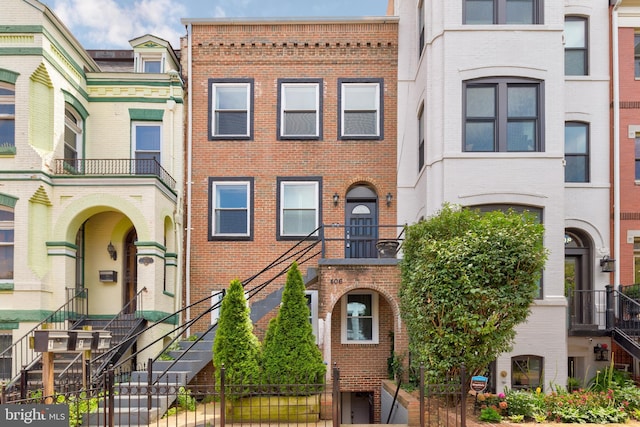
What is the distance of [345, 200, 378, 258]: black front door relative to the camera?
1548 centimetres

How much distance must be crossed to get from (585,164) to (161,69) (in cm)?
1181

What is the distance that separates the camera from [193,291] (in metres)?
15.5

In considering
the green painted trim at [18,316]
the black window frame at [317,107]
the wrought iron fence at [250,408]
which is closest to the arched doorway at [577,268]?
the wrought iron fence at [250,408]

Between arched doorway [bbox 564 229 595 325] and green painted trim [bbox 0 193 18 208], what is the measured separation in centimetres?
1344

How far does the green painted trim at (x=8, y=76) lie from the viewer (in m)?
13.3

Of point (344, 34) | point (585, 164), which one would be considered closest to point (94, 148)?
point (344, 34)

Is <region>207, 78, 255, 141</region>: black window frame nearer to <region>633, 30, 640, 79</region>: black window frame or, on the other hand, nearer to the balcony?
the balcony

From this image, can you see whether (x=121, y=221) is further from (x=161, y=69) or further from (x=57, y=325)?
(x=161, y=69)

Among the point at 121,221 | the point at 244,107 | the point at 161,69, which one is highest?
the point at 161,69

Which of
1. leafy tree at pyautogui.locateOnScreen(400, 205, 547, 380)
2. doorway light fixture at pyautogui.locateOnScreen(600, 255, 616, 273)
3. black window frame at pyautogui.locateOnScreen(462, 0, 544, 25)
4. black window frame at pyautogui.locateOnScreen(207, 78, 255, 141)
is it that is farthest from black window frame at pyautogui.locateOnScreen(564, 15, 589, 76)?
black window frame at pyautogui.locateOnScreen(207, 78, 255, 141)

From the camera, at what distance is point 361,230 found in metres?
15.8

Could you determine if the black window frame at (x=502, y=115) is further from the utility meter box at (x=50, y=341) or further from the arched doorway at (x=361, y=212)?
the utility meter box at (x=50, y=341)

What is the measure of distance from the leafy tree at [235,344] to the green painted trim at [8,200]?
6146 millimetres

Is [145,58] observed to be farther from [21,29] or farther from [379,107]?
[379,107]
